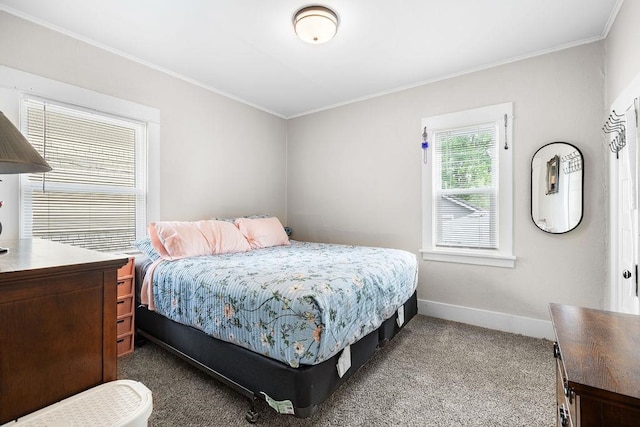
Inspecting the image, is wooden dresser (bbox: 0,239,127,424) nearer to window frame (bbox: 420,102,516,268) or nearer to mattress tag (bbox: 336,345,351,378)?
mattress tag (bbox: 336,345,351,378)

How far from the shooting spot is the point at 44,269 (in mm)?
829

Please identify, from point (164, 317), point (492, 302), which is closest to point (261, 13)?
point (164, 317)

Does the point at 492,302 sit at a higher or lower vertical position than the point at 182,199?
lower

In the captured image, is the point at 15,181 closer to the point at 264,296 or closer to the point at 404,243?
the point at 264,296

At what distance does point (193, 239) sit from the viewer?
2.54 metres

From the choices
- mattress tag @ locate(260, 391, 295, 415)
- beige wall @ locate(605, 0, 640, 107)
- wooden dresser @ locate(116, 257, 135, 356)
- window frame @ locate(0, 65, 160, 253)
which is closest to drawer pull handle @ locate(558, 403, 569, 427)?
mattress tag @ locate(260, 391, 295, 415)

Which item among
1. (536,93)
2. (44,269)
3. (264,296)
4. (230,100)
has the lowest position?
(264,296)

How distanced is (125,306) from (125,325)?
0.48ft

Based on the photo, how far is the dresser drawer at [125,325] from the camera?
2326 mm

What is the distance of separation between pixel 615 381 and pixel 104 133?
132 inches

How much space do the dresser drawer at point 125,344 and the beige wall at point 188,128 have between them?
110 cm

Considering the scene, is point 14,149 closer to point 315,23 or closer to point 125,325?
point 315,23

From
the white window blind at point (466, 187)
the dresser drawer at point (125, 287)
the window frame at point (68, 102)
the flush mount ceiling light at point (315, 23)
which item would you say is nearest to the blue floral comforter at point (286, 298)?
the dresser drawer at point (125, 287)

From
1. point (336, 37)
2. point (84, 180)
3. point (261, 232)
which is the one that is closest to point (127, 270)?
point (84, 180)
